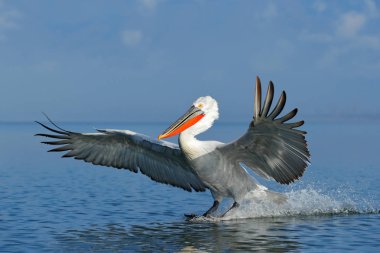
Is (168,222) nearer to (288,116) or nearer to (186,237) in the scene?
(186,237)

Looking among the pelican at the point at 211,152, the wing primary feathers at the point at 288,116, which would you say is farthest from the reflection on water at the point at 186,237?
the wing primary feathers at the point at 288,116

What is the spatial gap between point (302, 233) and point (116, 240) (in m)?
3.06

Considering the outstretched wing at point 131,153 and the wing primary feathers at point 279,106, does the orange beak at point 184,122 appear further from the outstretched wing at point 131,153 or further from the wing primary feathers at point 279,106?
the wing primary feathers at point 279,106

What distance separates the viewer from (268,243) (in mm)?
10055

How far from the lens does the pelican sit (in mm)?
10359

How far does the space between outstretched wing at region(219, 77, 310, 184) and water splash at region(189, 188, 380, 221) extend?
88 centimetres

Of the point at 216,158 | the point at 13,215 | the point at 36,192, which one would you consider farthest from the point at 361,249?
the point at 36,192

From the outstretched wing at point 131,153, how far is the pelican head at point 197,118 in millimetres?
970

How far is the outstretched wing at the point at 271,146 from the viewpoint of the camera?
9.95m

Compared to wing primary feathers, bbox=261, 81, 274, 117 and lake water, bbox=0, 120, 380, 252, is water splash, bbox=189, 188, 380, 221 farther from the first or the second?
wing primary feathers, bbox=261, 81, 274, 117

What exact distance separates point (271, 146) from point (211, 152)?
1.16 m

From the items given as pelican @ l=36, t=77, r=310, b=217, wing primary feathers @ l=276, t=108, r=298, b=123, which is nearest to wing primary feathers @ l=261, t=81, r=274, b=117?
pelican @ l=36, t=77, r=310, b=217

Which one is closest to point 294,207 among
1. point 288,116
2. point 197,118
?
point 197,118

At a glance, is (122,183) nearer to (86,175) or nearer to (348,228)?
(86,175)
